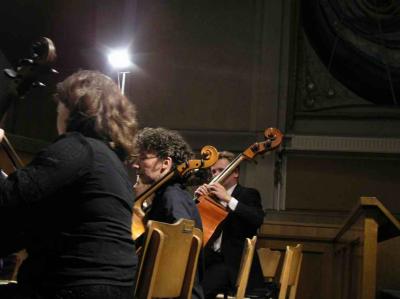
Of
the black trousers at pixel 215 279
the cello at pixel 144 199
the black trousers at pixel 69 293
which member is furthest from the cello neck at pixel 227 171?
the black trousers at pixel 69 293

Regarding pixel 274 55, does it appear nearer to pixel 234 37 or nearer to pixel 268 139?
pixel 234 37

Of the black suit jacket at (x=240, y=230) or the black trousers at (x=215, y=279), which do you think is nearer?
the black trousers at (x=215, y=279)

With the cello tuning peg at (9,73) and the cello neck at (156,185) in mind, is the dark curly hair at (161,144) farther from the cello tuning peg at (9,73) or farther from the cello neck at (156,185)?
the cello tuning peg at (9,73)

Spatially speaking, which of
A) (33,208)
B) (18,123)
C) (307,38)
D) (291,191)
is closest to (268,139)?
(291,191)

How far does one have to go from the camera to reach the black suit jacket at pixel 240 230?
11.5 ft

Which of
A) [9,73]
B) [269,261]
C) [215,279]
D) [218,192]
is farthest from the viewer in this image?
[269,261]

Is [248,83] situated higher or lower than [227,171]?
higher

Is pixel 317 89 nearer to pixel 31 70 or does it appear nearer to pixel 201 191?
pixel 201 191

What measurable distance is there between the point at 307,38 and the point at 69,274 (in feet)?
14.1

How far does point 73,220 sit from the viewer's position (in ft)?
4.75

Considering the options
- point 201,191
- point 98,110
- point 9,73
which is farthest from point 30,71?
point 201,191

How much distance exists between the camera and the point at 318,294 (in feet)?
15.3

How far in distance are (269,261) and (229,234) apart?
0.54 metres

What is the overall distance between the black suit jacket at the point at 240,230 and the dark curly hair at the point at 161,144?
3.26 feet
